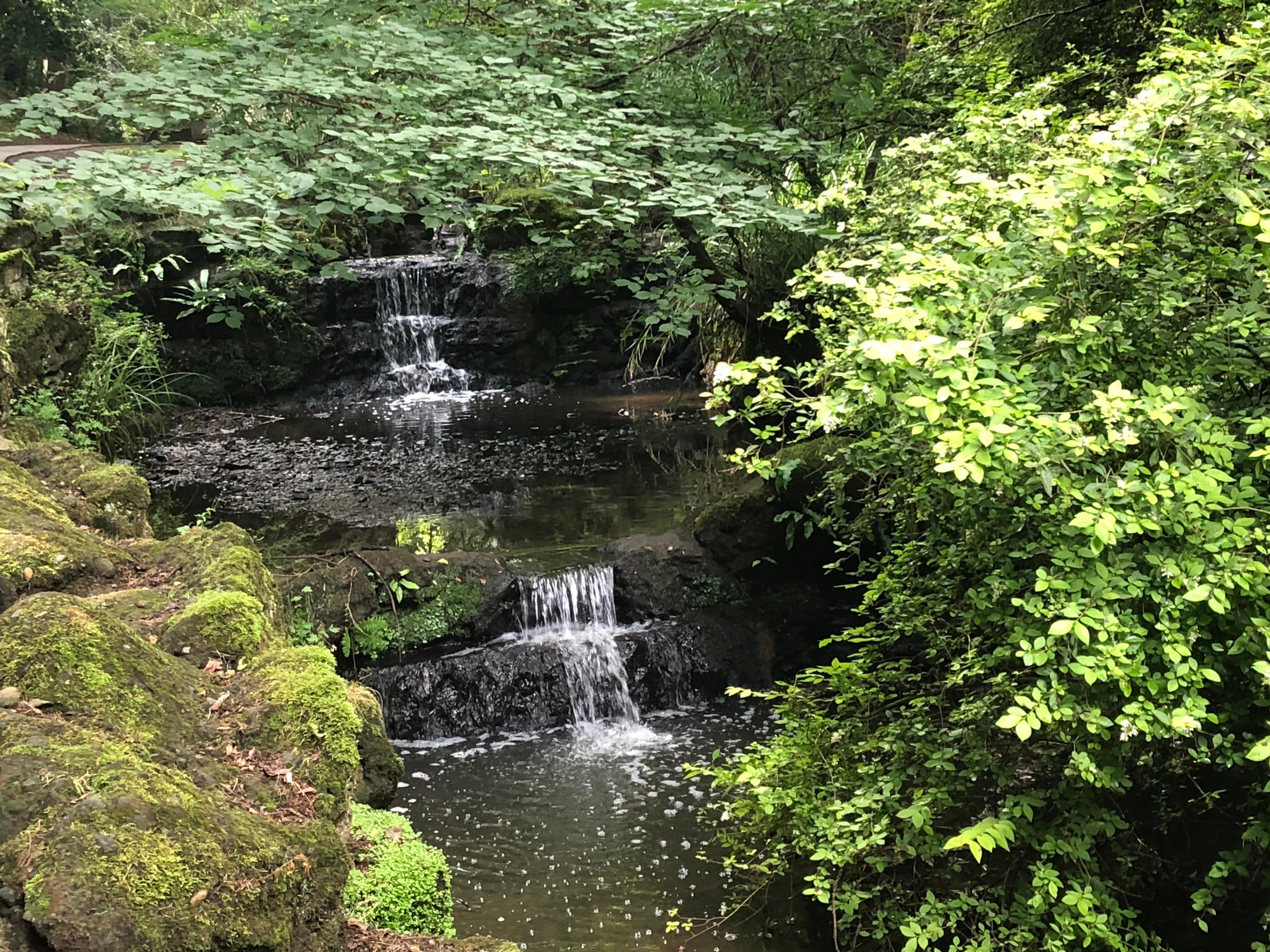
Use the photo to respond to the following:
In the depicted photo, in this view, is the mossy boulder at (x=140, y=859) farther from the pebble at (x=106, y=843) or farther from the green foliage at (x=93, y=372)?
the green foliage at (x=93, y=372)

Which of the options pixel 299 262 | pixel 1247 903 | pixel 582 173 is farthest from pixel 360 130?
pixel 1247 903

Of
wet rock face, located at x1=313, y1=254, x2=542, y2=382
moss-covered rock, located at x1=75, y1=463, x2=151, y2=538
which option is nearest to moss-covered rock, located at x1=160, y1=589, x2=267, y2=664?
moss-covered rock, located at x1=75, y1=463, x2=151, y2=538

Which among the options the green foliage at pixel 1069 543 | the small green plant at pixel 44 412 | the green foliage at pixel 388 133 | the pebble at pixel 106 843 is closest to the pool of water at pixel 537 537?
the green foliage at pixel 1069 543

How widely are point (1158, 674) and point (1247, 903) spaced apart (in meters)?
1.47

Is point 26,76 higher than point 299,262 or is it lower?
higher

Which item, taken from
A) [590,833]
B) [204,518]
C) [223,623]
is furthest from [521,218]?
[223,623]

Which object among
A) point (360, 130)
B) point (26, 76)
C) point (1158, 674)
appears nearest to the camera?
point (1158, 674)

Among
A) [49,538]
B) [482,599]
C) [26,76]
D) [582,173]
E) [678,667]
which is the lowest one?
[678,667]

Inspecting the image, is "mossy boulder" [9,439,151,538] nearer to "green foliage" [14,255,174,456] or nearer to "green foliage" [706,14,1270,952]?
"green foliage" [14,255,174,456]

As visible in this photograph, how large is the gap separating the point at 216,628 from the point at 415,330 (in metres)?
13.3

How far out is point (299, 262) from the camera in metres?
4.88

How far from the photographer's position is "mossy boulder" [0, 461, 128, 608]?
2898 millimetres

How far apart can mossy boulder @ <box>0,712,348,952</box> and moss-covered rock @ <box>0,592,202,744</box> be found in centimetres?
13

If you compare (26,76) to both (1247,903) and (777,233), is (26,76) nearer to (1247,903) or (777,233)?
(777,233)
